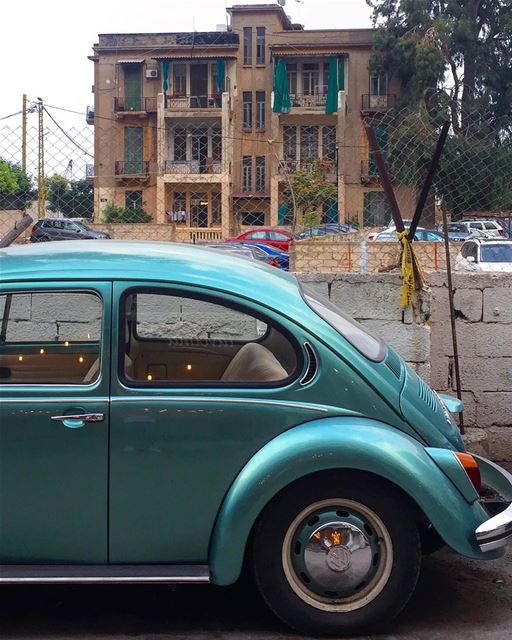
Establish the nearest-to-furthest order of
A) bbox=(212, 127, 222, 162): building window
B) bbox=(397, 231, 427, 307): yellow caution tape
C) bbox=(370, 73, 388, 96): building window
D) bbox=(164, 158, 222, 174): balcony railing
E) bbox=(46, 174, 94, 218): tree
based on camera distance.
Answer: bbox=(397, 231, 427, 307): yellow caution tape < bbox=(46, 174, 94, 218): tree < bbox=(212, 127, 222, 162): building window < bbox=(164, 158, 222, 174): balcony railing < bbox=(370, 73, 388, 96): building window

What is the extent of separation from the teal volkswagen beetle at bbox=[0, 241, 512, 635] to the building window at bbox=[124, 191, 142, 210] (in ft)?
17.6

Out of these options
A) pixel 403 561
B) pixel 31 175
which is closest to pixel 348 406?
pixel 403 561

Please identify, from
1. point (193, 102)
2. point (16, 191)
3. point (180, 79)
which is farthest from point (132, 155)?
point (180, 79)

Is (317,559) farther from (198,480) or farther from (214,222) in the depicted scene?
(214,222)

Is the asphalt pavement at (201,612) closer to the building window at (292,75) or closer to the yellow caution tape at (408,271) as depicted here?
the yellow caution tape at (408,271)

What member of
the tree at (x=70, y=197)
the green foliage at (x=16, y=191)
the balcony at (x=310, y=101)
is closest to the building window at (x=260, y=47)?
the balcony at (x=310, y=101)

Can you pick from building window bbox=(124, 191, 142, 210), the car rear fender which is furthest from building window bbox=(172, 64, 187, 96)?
the car rear fender

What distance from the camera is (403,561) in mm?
3627

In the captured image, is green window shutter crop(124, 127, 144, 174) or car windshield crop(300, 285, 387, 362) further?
green window shutter crop(124, 127, 144, 174)

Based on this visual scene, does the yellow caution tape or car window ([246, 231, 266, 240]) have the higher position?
car window ([246, 231, 266, 240])

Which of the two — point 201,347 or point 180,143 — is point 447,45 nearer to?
point 180,143

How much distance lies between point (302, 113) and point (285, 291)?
131 feet

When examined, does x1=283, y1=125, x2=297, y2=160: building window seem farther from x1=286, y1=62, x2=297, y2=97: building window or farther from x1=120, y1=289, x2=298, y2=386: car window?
x1=286, y1=62, x2=297, y2=97: building window

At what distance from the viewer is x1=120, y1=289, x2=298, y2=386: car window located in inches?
148
